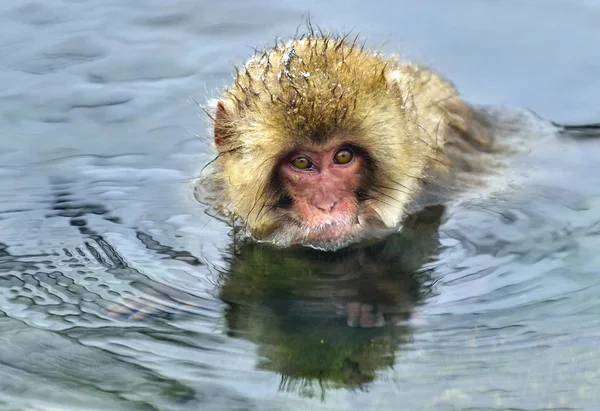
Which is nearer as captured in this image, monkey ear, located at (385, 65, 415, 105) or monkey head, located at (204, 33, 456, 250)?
monkey head, located at (204, 33, 456, 250)

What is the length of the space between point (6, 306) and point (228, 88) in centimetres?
160

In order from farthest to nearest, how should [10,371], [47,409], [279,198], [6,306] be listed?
1. [279,198]
2. [6,306]
3. [10,371]
4. [47,409]

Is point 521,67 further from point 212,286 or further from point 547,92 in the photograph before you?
point 212,286

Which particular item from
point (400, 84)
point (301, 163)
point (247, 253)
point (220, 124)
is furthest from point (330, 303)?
point (400, 84)

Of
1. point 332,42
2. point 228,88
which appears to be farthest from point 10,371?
point 332,42

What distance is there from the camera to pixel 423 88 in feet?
20.0

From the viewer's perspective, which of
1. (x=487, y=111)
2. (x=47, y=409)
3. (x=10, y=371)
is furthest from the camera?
(x=487, y=111)

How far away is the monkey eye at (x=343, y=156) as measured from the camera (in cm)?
495

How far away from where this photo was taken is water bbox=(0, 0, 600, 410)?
4.04m

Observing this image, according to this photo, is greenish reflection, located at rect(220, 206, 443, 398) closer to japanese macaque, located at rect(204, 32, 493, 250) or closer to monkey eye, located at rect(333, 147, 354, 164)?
japanese macaque, located at rect(204, 32, 493, 250)

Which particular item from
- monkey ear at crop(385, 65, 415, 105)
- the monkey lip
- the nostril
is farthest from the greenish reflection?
monkey ear at crop(385, 65, 415, 105)

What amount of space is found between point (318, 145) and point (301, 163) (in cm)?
15

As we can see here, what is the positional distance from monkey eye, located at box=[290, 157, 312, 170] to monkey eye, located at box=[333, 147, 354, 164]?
130 mm

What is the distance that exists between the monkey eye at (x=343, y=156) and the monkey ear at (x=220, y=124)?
59 centimetres
